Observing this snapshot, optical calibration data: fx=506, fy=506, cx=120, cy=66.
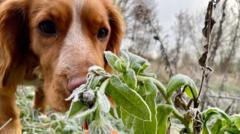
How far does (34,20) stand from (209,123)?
73.7 inches

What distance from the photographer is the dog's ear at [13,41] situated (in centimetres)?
240

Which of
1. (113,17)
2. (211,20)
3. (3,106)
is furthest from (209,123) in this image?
(113,17)

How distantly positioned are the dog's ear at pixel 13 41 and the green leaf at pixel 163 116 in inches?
73.8

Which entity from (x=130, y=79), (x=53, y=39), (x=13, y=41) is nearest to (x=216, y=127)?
(x=130, y=79)

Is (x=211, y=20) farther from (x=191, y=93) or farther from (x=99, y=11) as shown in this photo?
(x=99, y=11)

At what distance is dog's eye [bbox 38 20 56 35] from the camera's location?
2232 mm

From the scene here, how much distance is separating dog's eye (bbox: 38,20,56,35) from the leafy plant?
166 centimetres

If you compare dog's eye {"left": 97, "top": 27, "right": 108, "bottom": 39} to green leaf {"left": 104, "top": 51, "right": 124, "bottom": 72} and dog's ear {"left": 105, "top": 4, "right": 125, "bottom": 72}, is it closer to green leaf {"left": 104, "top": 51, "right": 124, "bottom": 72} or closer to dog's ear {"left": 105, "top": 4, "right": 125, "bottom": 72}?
dog's ear {"left": 105, "top": 4, "right": 125, "bottom": 72}

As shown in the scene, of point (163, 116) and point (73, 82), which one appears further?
point (73, 82)

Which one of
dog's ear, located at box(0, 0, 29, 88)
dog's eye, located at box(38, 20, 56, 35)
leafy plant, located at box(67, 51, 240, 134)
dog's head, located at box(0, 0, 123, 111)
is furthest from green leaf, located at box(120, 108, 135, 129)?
dog's ear, located at box(0, 0, 29, 88)

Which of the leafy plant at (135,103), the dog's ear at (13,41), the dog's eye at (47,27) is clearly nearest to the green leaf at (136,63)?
the leafy plant at (135,103)

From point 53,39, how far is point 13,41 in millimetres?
320

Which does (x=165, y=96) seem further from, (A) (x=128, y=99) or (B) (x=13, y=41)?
(B) (x=13, y=41)

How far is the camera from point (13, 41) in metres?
2.42
